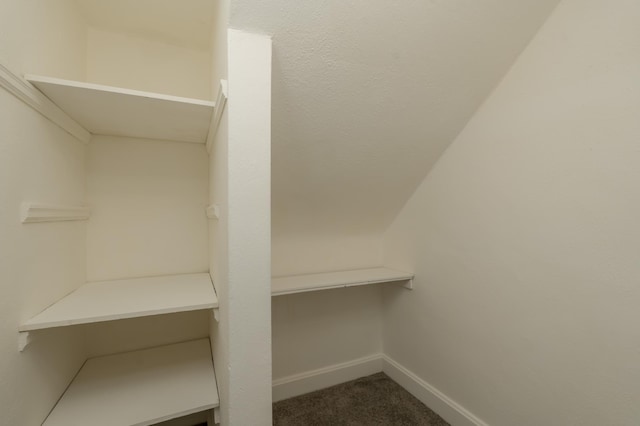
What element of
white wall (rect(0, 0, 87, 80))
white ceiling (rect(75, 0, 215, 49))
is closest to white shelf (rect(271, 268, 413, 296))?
white wall (rect(0, 0, 87, 80))

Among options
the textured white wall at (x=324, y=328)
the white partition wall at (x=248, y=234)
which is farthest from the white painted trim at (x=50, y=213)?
the textured white wall at (x=324, y=328)

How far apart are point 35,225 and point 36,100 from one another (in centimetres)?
43

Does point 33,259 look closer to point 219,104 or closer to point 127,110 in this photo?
point 127,110

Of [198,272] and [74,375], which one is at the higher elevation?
[198,272]

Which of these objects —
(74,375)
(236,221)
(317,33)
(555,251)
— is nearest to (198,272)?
(74,375)

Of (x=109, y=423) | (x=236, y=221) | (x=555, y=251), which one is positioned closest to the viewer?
(x=236, y=221)

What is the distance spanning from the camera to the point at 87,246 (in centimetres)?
131

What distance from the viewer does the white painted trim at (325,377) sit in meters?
1.70

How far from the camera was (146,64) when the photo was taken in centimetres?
143

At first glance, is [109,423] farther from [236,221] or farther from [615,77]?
[615,77]

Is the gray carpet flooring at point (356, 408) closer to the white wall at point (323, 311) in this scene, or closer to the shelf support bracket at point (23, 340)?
the white wall at point (323, 311)

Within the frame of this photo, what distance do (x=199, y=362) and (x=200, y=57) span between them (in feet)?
5.66


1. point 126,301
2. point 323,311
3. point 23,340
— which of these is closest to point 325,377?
point 323,311

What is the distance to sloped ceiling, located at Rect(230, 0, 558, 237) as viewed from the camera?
949mm
